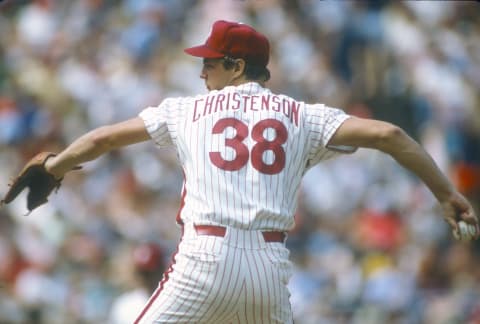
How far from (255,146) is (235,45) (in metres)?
0.53

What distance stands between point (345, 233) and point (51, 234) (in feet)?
9.87

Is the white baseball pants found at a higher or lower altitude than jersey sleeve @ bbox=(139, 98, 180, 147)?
lower

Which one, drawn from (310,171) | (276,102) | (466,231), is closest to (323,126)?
(276,102)

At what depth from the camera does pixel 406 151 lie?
5207mm

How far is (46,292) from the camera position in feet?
37.0

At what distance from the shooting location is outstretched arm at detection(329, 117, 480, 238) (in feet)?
17.0

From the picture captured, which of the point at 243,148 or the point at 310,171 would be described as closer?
the point at 243,148

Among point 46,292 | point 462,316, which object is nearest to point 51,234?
point 46,292

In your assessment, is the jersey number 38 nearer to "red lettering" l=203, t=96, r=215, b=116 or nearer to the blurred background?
"red lettering" l=203, t=96, r=215, b=116

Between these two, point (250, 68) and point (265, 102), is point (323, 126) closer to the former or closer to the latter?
point (265, 102)

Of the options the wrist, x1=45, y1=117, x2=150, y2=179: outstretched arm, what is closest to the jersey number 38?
x1=45, y1=117, x2=150, y2=179: outstretched arm

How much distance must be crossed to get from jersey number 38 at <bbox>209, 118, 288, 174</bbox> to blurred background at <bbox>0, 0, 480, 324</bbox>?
125 inches

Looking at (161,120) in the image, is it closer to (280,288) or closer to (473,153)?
(280,288)

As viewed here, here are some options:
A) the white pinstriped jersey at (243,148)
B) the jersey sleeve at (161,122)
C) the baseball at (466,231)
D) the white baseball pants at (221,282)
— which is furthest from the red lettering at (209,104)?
the baseball at (466,231)
